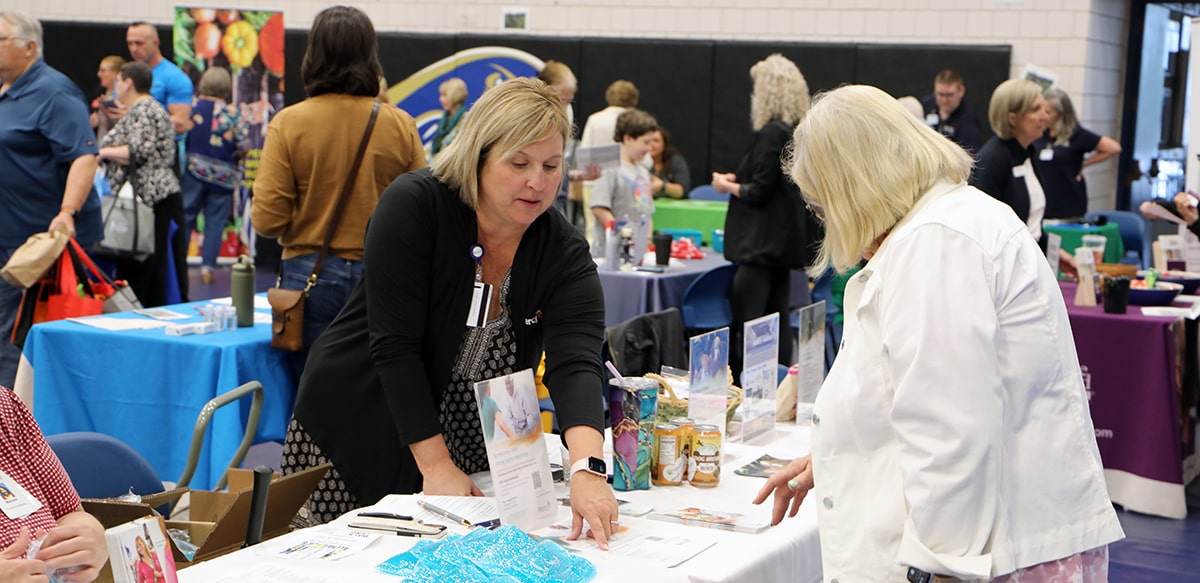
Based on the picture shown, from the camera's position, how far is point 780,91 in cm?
567

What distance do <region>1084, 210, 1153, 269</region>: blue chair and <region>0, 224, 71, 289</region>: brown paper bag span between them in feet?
18.8

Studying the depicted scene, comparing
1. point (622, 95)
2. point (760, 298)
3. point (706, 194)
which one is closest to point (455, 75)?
point (706, 194)

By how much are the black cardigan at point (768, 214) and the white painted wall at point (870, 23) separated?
3778 millimetres

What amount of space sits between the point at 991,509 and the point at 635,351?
2.25m

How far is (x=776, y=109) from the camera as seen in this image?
5.73 metres

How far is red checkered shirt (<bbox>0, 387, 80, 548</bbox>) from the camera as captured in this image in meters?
1.95

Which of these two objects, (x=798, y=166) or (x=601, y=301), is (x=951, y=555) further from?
(x=601, y=301)

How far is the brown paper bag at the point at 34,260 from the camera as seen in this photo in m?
4.35

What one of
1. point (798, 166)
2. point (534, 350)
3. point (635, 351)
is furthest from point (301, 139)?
point (798, 166)

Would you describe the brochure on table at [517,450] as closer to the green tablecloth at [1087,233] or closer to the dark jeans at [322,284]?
the dark jeans at [322,284]

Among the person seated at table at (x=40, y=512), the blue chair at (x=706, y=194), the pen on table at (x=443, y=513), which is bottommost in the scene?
the pen on table at (x=443, y=513)

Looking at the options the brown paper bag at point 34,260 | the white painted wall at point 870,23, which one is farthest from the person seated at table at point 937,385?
the white painted wall at point 870,23

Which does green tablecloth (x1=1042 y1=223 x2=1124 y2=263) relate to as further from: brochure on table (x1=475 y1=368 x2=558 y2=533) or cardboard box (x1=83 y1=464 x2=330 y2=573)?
cardboard box (x1=83 y1=464 x2=330 y2=573)

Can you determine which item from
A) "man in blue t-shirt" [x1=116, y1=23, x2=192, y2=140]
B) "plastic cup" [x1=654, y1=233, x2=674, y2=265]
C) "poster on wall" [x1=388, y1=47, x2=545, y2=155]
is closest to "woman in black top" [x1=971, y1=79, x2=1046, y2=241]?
"plastic cup" [x1=654, y1=233, x2=674, y2=265]
